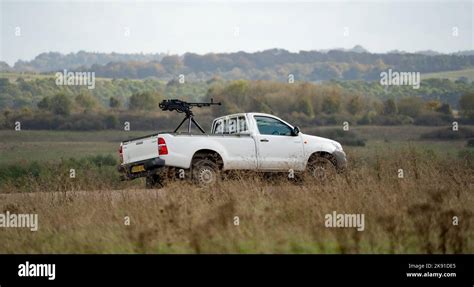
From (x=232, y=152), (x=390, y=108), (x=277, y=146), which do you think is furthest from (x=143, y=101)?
(x=232, y=152)

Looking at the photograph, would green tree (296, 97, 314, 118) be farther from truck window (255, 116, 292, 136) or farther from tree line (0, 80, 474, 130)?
truck window (255, 116, 292, 136)

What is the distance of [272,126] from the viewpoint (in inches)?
822

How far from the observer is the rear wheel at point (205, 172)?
19.3 metres

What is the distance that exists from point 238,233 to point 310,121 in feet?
281

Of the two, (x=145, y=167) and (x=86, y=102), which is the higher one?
(x=86, y=102)

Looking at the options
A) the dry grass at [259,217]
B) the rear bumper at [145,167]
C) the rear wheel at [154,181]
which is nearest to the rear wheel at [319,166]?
the dry grass at [259,217]

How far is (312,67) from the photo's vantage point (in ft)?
500

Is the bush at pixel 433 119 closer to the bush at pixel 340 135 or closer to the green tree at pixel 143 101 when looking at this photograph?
the bush at pixel 340 135

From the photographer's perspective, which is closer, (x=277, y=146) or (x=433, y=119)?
(x=277, y=146)

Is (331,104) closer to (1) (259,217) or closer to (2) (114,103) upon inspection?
(2) (114,103)

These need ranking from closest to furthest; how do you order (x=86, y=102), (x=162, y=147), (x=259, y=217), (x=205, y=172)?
(x=259, y=217), (x=162, y=147), (x=205, y=172), (x=86, y=102)

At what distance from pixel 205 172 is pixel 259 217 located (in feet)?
15.8

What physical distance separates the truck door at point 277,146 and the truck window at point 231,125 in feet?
1.15
